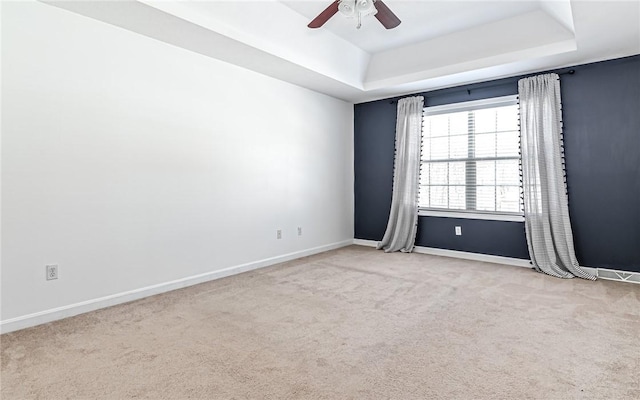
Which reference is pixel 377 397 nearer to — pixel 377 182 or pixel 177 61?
pixel 177 61

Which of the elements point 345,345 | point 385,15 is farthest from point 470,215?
point 345,345

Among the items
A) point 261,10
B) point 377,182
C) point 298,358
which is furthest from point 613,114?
point 298,358

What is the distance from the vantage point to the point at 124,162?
324cm

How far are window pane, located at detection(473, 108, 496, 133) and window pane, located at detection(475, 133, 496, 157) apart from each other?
3.2 inches

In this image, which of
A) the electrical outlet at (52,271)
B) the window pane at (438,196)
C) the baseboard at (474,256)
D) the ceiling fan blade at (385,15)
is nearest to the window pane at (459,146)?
the window pane at (438,196)

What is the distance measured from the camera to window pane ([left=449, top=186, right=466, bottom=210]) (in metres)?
5.16

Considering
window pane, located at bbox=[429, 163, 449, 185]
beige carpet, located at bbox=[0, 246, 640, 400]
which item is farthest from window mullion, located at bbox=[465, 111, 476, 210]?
beige carpet, located at bbox=[0, 246, 640, 400]

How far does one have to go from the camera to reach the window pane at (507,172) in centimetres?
468

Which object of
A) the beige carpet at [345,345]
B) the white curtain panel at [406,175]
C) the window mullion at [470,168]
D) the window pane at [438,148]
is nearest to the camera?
the beige carpet at [345,345]

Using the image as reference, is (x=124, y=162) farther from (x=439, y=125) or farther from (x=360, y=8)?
(x=439, y=125)

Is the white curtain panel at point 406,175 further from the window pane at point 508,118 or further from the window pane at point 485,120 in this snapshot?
the window pane at point 508,118

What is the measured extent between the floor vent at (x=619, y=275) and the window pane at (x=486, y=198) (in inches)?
54.0

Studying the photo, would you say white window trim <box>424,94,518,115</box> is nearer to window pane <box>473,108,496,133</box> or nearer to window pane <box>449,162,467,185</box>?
window pane <box>473,108,496,133</box>

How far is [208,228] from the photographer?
3965 mm
